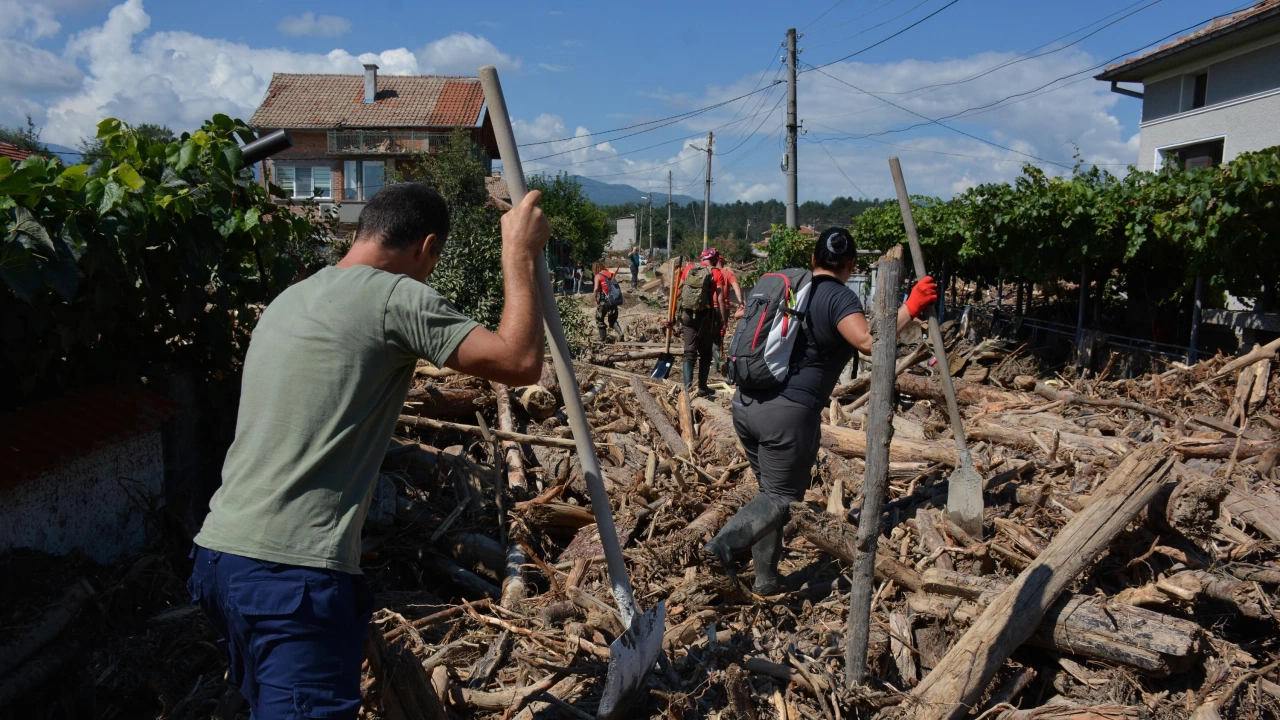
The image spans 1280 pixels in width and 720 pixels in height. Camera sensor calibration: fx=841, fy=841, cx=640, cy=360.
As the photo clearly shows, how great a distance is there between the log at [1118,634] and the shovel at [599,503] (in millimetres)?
1550

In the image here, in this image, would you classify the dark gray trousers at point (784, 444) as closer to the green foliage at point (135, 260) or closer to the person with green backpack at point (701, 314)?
the green foliage at point (135, 260)

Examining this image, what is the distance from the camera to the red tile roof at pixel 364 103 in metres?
38.9

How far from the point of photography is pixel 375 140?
38406 mm

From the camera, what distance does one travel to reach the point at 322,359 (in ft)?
6.95

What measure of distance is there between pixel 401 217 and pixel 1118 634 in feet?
10.7

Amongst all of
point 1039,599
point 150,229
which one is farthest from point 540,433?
point 1039,599

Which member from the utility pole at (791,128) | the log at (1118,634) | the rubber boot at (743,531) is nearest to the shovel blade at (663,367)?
the rubber boot at (743,531)

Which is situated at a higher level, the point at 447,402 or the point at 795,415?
the point at 795,415

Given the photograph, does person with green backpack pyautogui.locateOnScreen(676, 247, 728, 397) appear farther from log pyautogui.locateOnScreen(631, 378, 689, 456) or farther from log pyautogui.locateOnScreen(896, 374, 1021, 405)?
log pyautogui.locateOnScreen(896, 374, 1021, 405)

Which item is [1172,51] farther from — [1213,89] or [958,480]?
[958,480]

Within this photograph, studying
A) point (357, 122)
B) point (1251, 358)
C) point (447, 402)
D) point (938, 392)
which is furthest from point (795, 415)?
point (357, 122)

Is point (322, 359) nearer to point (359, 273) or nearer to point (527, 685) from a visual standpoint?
point (359, 273)

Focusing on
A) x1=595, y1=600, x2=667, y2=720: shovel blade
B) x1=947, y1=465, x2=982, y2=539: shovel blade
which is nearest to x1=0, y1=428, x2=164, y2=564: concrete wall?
x1=595, y1=600, x2=667, y2=720: shovel blade

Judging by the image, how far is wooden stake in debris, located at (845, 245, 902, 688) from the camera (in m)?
3.00
